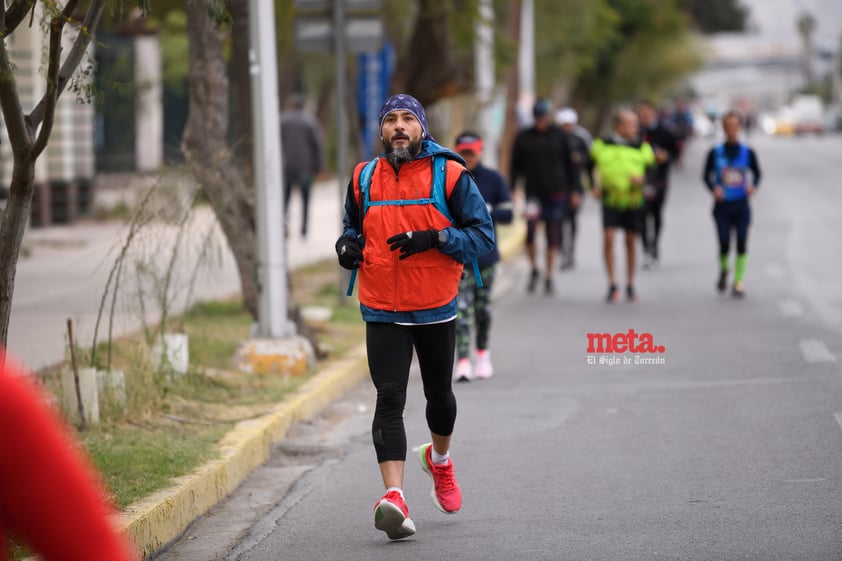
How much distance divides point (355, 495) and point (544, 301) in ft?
27.0

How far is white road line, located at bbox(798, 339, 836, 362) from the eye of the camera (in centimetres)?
1038

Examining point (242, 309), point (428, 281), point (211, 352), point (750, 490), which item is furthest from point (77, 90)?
point (242, 309)

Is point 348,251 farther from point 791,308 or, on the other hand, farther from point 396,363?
point 791,308

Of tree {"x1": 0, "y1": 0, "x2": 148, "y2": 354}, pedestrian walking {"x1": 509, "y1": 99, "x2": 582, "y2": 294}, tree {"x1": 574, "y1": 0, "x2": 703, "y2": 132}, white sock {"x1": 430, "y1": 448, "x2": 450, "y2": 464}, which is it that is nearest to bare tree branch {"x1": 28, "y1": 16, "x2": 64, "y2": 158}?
tree {"x1": 0, "y1": 0, "x2": 148, "y2": 354}

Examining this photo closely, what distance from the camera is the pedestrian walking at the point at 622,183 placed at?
1408cm

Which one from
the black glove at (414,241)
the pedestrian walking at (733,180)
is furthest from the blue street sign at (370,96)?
the black glove at (414,241)

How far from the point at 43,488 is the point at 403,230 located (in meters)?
3.87

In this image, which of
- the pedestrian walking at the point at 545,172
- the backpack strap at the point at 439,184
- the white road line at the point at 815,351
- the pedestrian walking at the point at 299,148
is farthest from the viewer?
the pedestrian walking at the point at 299,148

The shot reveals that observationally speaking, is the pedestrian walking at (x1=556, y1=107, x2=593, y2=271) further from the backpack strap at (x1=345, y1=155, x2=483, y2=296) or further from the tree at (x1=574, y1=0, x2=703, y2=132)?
the tree at (x1=574, y1=0, x2=703, y2=132)

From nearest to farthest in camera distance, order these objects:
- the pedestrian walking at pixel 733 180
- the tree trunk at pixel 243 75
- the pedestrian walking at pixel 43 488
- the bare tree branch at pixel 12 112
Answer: the pedestrian walking at pixel 43 488 < the bare tree branch at pixel 12 112 < the tree trunk at pixel 243 75 < the pedestrian walking at pixel 733 180

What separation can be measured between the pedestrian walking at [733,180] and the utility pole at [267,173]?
5785mm

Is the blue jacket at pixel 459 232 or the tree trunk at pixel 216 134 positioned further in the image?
the tree trunk at pixel 216 134

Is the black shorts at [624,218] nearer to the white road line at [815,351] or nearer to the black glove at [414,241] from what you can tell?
the white road line at [815,351]

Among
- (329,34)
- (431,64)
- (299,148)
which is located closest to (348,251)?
(329,34)
